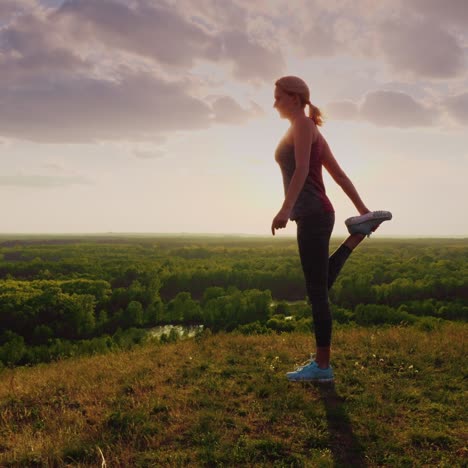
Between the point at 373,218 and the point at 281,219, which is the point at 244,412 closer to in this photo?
the point at 281,219

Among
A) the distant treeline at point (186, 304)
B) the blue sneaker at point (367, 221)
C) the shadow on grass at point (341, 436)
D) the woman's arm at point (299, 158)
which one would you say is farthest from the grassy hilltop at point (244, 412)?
the distant treeline at point (186, 304)

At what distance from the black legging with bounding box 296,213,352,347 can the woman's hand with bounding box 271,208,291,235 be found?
13.4 inches

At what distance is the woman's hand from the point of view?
12.8 feet

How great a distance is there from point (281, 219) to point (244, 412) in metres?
1.94

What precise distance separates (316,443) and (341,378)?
1590mm

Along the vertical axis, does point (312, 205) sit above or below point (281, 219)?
above

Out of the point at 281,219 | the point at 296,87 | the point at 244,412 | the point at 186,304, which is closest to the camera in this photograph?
the point at 281,219

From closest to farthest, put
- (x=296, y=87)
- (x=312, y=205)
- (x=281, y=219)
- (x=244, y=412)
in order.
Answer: (x=281, y=219)
(x=244, y=412)
(x=312, y=205)
(x=296, y=87)

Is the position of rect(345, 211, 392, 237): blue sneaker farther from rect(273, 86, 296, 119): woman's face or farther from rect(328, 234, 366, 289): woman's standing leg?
rect(273, 86, 296, 119): woman's face

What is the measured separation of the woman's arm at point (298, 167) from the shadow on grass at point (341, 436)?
1.83 metres

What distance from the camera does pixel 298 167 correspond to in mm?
4070

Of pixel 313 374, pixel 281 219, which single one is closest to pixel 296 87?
pixel 281 219

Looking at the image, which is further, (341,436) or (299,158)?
(299,158)

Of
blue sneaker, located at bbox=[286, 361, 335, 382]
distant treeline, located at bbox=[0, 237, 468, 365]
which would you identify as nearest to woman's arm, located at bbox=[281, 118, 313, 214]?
blue sneaker, located at bbox=[286, 361, 335, 382]
